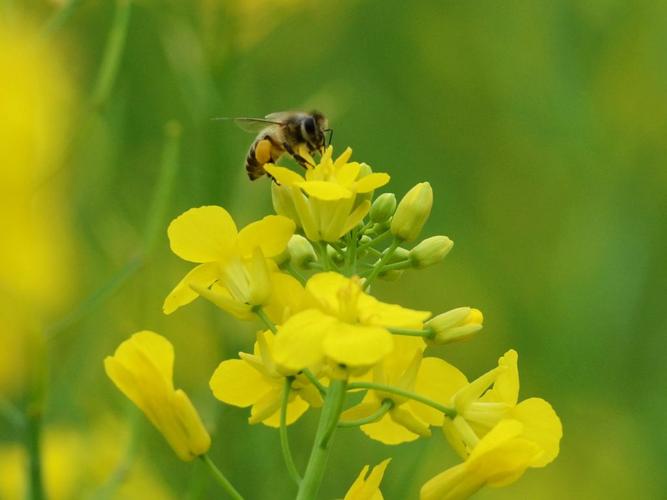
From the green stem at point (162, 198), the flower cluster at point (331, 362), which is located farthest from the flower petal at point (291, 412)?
the green stem at point (162, 198)

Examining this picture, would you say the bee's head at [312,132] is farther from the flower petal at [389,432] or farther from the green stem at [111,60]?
the flower petal at [389,432]

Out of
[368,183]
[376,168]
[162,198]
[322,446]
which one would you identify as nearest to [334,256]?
[368,183]

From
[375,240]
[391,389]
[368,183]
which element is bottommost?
[391,389]

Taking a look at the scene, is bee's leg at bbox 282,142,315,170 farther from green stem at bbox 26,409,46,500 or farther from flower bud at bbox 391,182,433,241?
green stem at bbox 26,409,46,500

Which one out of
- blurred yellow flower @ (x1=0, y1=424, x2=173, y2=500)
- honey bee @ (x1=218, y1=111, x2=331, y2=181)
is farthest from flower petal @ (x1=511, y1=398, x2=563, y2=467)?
blurred yellow flower @ (x1=0, y1=424, x2=173, y2=500)


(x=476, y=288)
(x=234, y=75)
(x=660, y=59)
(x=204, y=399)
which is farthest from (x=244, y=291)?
(x=476, y=288)

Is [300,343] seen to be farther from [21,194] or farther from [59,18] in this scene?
[59,18]

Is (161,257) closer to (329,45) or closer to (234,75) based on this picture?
(234,75)
